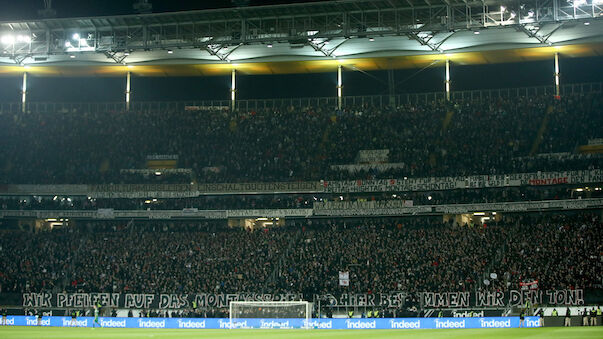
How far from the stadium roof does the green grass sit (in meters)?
18.0

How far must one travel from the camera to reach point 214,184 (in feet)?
176

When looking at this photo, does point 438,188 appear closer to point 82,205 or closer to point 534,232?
point 534,232

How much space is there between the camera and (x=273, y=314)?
36.8 m

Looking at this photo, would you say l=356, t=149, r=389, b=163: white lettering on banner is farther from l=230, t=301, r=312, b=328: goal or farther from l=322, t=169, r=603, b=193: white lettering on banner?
l=230, t=301, r=312, b=328: goal

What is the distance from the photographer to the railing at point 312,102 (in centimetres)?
5710

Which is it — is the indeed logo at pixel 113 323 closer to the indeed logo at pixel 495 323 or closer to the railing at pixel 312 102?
the indeed logo at pixel 495 323

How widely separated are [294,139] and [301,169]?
3.61 metres

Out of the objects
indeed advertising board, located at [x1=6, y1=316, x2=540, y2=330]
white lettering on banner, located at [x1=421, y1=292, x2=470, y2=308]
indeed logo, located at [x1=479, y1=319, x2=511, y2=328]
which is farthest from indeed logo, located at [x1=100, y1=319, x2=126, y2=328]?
indeed logo, located at [x1=479, y1=319, x2=511, y2=328]

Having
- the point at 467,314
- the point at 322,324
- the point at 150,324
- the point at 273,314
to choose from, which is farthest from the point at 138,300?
the point at 467,314

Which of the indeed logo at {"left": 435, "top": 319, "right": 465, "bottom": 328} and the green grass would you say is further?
the indeed logo at {"left": 435, "top": 319, "right": 465, "bottom": 328}

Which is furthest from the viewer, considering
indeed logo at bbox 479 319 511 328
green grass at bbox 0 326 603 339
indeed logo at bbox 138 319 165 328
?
indeed logo at bbox 138 319 165 328

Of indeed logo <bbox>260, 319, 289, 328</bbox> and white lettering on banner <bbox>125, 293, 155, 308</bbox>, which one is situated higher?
white lettering on banner <bbox>125, 293, 155, 308</bbox>

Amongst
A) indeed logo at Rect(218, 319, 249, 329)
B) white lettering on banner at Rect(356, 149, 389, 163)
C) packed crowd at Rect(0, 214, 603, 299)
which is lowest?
indeed logo at Rect(218, 319, 249, 329)

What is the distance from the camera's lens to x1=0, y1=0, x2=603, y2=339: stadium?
4009 centimetres
